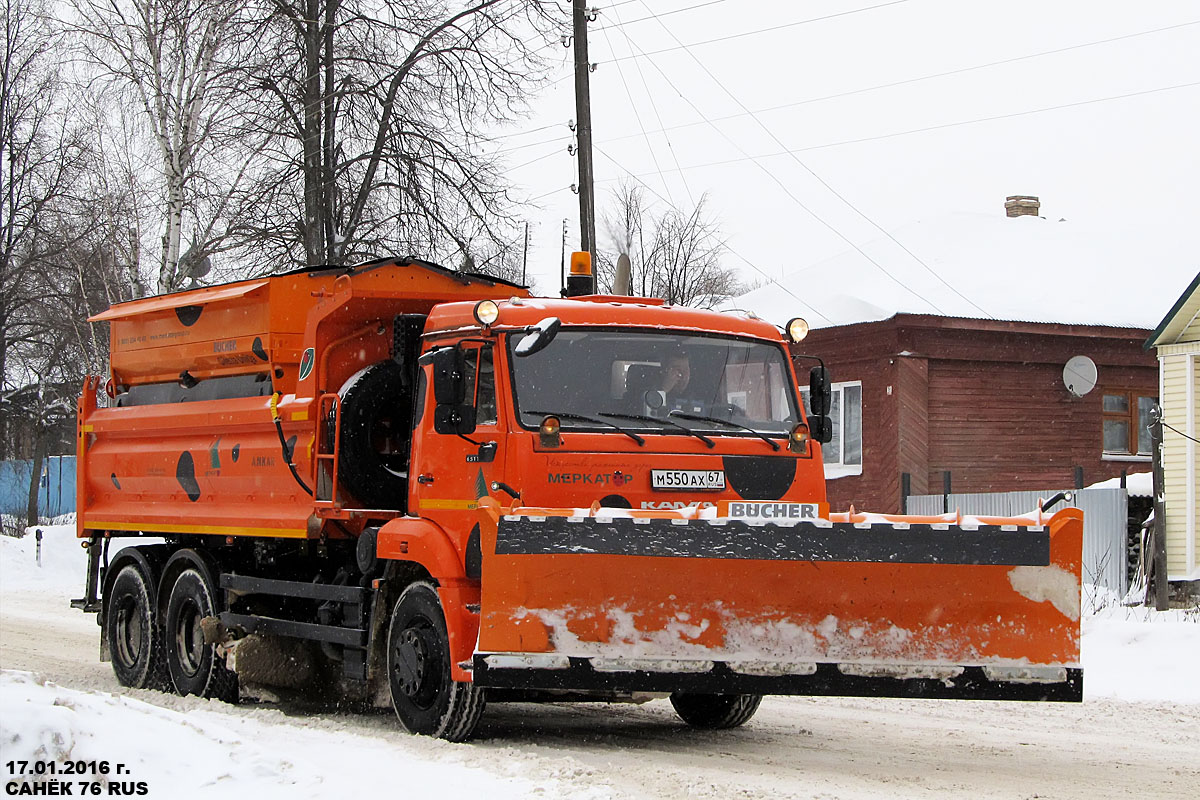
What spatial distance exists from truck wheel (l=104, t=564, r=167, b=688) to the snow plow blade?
536 centimetres

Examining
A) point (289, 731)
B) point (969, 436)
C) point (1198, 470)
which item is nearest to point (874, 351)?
point (969, 436)

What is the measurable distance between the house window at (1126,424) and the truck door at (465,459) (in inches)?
791

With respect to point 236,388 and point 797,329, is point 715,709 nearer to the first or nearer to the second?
point 797,329

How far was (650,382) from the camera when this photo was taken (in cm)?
879

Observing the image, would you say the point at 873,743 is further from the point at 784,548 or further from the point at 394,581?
the point at 394,581

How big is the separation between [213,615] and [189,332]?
86.5 inches

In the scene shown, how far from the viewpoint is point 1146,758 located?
8.51 meters

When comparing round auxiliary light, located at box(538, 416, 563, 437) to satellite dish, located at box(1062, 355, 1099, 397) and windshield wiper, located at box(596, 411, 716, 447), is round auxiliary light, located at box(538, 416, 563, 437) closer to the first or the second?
windshield wiper, located at box(596, 411, 716, 447)

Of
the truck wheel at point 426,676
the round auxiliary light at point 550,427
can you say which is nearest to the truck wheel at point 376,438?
the truck wheel at point 426,676

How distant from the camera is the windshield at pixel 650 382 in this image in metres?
8.59

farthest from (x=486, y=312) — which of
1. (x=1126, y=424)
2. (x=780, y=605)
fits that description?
(x=1126, y=424)

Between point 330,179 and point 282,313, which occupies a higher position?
point 330,179

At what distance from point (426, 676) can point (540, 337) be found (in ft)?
6.87

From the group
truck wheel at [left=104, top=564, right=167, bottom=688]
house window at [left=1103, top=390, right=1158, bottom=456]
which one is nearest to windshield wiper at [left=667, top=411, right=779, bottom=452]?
truck wheel at [left=104, top=564, right=167, bottom=688]
